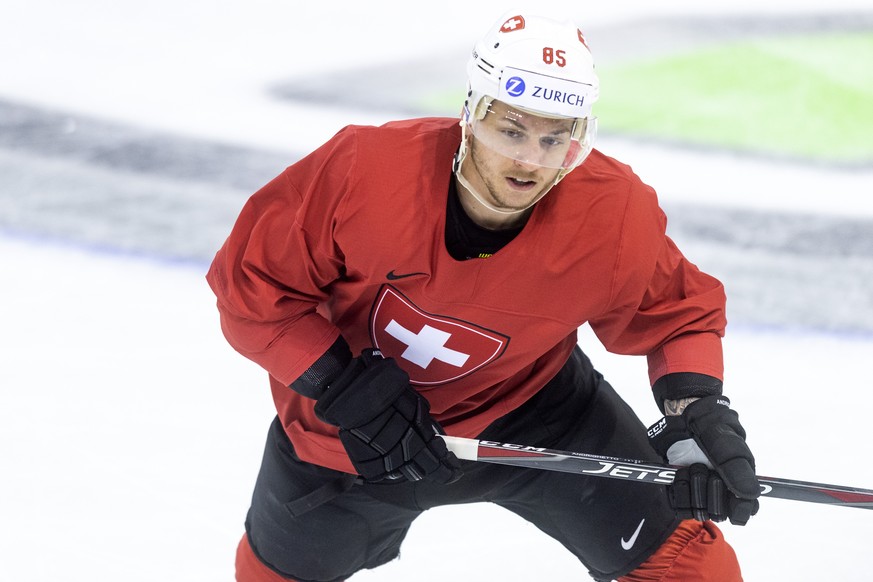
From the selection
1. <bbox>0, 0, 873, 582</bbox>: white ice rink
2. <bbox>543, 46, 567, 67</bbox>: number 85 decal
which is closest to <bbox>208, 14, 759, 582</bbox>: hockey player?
<bbox>543, 46, 567, 67</bbox>: number 85 decal

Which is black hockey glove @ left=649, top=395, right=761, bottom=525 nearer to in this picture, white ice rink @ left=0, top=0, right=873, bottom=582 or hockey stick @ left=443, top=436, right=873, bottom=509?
hockey stick @ left=443, top=436, right=873, bottom=509

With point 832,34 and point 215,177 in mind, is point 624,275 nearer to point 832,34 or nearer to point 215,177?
point 215,177

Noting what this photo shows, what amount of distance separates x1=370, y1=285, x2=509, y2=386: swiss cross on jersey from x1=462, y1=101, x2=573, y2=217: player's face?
0.81 feet

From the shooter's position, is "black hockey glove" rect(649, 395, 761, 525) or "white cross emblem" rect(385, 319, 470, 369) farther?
"white cross emblem" rect(385, 319, 470, 369)

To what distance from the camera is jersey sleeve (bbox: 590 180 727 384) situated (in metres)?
2.00

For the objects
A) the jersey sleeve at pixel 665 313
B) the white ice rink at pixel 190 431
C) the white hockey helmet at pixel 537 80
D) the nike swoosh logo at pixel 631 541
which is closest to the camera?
the white hockey helmet at pixel 537 80

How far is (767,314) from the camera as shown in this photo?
3584 mm

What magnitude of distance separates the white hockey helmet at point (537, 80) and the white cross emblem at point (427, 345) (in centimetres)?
31

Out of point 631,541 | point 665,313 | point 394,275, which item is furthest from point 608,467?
point 394,275

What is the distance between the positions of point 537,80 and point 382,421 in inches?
24.8

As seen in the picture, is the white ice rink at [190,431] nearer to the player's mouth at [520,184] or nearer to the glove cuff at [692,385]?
the glove cuff at [692,385]

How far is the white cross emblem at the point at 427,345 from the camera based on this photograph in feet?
6.68

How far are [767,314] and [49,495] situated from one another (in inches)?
85.5

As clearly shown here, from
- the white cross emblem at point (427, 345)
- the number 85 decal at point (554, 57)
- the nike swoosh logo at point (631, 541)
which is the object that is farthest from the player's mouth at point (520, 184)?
the nike swoosh logo at point (631, 541)
